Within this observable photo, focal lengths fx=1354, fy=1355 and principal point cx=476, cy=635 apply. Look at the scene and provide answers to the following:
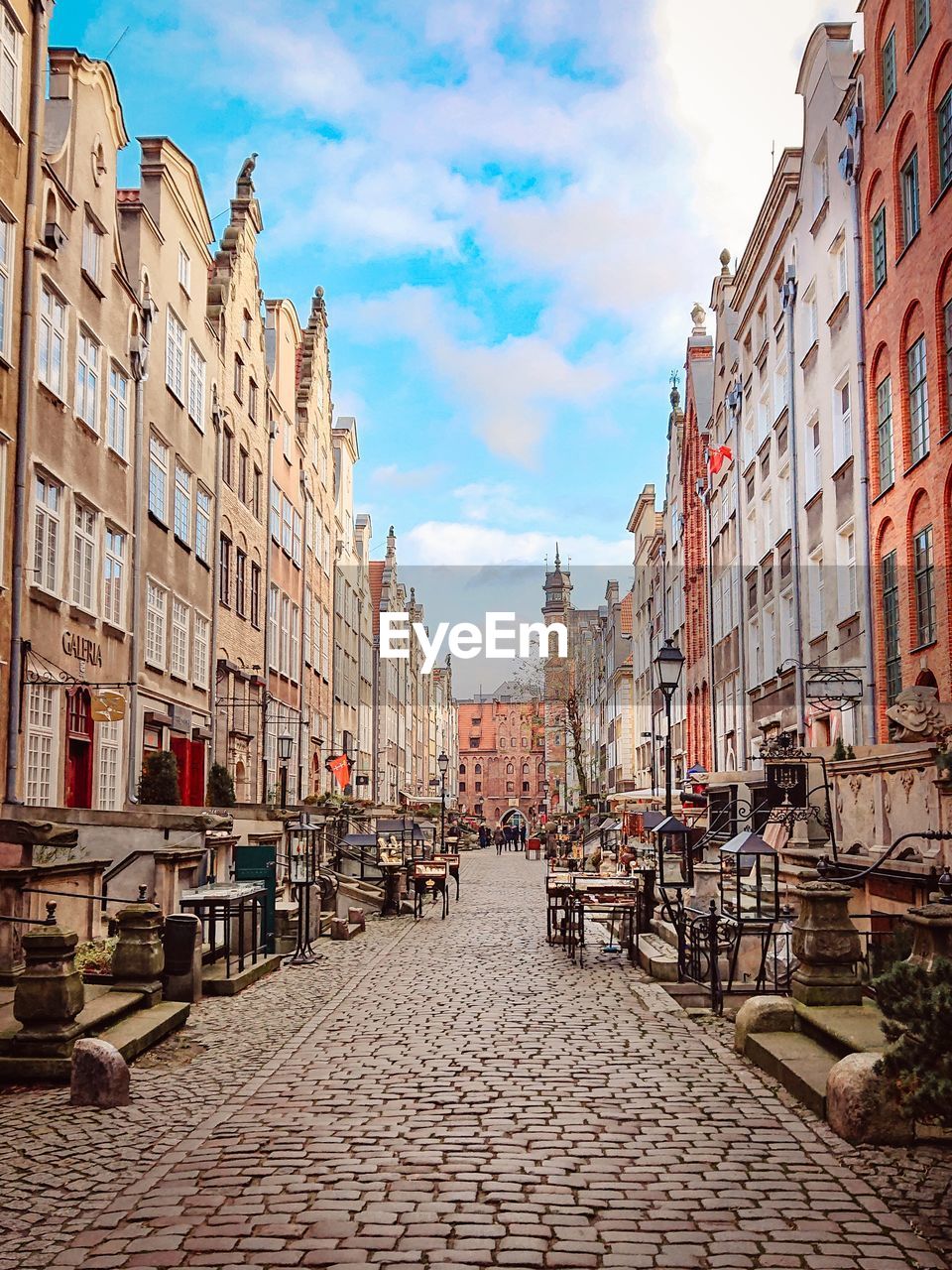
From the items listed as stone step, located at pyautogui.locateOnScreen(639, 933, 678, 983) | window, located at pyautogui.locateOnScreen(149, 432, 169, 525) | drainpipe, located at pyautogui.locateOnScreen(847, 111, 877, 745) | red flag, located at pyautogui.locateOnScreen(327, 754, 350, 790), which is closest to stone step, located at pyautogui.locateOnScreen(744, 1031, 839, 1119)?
stone step, located at pyautogui.locateOnScreen(639, 933, 678, 983)

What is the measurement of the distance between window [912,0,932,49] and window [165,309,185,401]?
14.8m

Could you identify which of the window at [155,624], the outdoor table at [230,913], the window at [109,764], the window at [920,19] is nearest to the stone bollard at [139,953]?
the outdoor table at [230,913]

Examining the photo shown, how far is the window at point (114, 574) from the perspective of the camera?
22500 millimetres

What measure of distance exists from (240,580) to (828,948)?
26138 millimetres

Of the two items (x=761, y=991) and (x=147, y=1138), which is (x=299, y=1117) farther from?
(x=761, y=991)

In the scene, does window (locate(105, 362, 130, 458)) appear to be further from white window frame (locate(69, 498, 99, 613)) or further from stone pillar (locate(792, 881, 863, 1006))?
stone pillar (locate(792, 881, 863, 1006))

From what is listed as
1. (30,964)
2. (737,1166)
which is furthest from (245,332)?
(737,1166)

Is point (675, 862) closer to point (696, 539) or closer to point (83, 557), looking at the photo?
point (83, 557)

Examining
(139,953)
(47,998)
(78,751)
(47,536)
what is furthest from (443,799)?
(47,998)

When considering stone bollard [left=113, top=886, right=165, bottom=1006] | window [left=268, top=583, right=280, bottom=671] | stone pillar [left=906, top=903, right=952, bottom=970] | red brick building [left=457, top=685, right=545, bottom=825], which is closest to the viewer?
stone pillar [left=906, top=903, right=952, bottom=970]

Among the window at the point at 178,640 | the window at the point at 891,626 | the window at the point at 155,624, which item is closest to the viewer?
the window at the point at 891,626

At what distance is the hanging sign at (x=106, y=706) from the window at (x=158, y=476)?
21.2 feet

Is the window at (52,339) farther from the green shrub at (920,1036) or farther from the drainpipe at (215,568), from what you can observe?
the green shrub at (920,1036)

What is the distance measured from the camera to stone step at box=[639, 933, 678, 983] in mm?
15125
